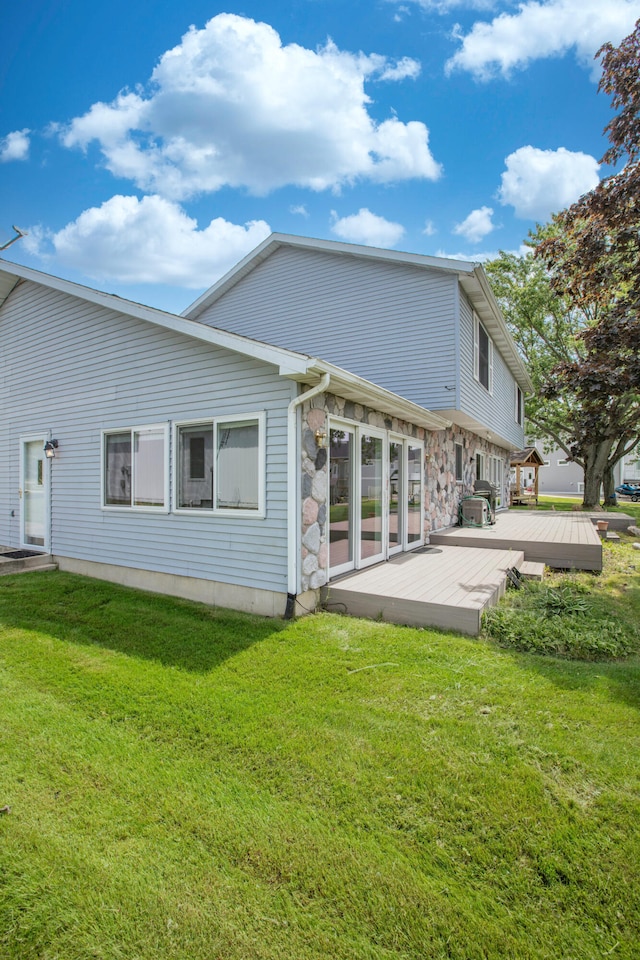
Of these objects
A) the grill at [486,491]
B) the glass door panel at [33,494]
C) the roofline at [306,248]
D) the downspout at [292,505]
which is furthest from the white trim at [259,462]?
the grill at [486,491]

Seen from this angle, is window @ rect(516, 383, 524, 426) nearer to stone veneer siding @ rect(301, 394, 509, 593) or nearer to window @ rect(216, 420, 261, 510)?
stone veneer siding @ rect(301, 394, 509, 593)

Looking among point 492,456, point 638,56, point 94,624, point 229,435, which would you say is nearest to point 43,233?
point 229,435

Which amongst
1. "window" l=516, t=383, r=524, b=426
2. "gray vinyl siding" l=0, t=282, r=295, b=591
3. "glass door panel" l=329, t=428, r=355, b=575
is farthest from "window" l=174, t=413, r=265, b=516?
"window" l=516, t=383, r=524, b=426

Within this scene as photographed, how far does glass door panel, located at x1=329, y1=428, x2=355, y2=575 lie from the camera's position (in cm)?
599

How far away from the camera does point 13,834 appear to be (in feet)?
7.59

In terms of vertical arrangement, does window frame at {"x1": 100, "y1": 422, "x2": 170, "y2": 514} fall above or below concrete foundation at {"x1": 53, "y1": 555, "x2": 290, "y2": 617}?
above

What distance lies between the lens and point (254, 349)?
516cm

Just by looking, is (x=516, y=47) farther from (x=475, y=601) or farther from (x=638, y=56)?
(x=475, y=601)

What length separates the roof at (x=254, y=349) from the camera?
4.93 meters

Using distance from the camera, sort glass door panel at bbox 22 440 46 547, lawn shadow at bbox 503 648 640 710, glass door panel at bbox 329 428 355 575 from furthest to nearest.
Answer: glass door panel at bbox 22 440 46 547 → glass door panel at bbox 329 428 355 575 → lawn shadow at bbox 503 648 640 710

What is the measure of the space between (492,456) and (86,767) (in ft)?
52.5

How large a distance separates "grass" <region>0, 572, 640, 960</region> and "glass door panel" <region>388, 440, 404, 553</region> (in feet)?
11.6

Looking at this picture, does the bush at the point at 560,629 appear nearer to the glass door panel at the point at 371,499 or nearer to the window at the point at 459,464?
the glass door panel at the point at 371,499

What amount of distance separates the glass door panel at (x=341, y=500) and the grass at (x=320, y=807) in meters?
1.88
